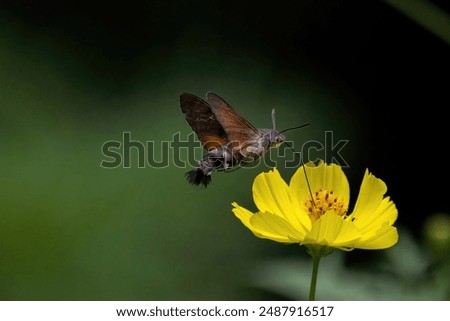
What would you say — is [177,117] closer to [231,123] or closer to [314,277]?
[231,123]

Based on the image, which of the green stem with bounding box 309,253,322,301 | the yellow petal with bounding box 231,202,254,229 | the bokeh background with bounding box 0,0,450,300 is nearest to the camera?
the green stem with bounding box 309,253,322,301

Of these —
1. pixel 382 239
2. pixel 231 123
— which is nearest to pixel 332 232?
pixel 382 239

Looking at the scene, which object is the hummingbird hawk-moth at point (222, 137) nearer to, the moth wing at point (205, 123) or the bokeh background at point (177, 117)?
the moth wing at point (205, 123)

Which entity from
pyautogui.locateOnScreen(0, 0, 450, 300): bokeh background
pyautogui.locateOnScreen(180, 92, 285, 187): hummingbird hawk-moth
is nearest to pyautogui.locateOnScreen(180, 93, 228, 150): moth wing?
pyautogui.locateOnScreen(180, 92, 285, 187): hummingbird hawk-moth

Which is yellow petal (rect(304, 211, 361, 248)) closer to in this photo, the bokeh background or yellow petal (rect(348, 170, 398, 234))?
yellow petal (rect(348, 170, 398, 234))

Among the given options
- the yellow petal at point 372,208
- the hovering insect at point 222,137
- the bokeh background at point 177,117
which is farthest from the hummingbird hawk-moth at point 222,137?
the bokeh background at point 177,117
